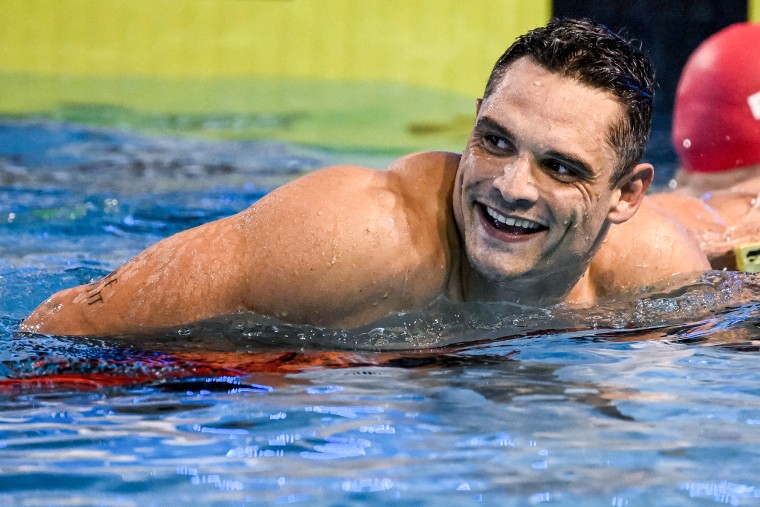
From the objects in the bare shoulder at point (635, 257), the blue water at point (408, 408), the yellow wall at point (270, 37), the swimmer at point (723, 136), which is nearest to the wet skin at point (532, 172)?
the blue water at point (408, 408)

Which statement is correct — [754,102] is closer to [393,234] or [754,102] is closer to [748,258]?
[748,258]

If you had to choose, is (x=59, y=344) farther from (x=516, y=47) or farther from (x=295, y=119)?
(x=295, y=119)

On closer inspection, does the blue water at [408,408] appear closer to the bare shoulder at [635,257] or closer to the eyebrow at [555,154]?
the bare shoulder at [635,257]

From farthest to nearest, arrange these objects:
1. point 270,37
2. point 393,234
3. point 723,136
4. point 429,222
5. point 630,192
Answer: point 270,37, point 723,136, point 630,192, point 429,222, point 393,234

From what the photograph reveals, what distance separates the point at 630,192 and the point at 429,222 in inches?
26.6

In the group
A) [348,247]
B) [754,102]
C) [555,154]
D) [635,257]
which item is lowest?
[635,257]

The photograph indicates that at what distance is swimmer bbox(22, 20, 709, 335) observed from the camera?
3115 mm

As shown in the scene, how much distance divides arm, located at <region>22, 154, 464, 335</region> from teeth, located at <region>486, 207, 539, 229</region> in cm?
23

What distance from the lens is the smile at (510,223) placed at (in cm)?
317

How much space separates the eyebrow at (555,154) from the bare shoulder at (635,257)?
61 centimetres

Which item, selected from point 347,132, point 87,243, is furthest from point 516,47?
point 347,132

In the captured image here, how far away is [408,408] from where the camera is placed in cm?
282

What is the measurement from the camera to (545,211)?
3.17m

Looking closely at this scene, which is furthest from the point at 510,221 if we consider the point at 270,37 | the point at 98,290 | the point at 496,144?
the point at 270,37
